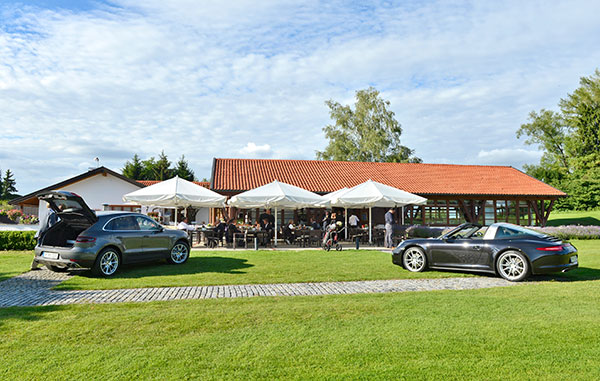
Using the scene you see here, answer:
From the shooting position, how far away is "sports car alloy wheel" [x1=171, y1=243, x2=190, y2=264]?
38.3ft

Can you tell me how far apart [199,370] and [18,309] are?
418cm

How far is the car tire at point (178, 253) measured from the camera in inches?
458

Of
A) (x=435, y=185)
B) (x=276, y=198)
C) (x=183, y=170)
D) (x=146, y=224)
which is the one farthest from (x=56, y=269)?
(x=183, y=170)

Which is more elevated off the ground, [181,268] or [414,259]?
[414,259]

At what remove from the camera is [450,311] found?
20.2 feet

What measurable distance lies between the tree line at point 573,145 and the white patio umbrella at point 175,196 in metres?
39.6

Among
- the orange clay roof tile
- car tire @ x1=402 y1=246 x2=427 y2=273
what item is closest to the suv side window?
car tire @ x1=402 y1=246 x2=427 y2=273

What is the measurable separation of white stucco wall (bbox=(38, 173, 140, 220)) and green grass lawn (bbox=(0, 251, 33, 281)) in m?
11.3

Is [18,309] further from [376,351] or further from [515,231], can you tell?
[515,231]

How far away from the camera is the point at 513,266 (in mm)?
9203

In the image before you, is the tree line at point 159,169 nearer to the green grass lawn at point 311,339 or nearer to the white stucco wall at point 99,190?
the white stucco wall at point 99,190

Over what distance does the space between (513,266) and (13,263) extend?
13214mm

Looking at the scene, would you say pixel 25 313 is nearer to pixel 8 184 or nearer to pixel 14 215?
pixel 14 215

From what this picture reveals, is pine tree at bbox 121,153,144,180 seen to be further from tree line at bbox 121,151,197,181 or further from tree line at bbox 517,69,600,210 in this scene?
tree line at bbox 517,69,600,210
